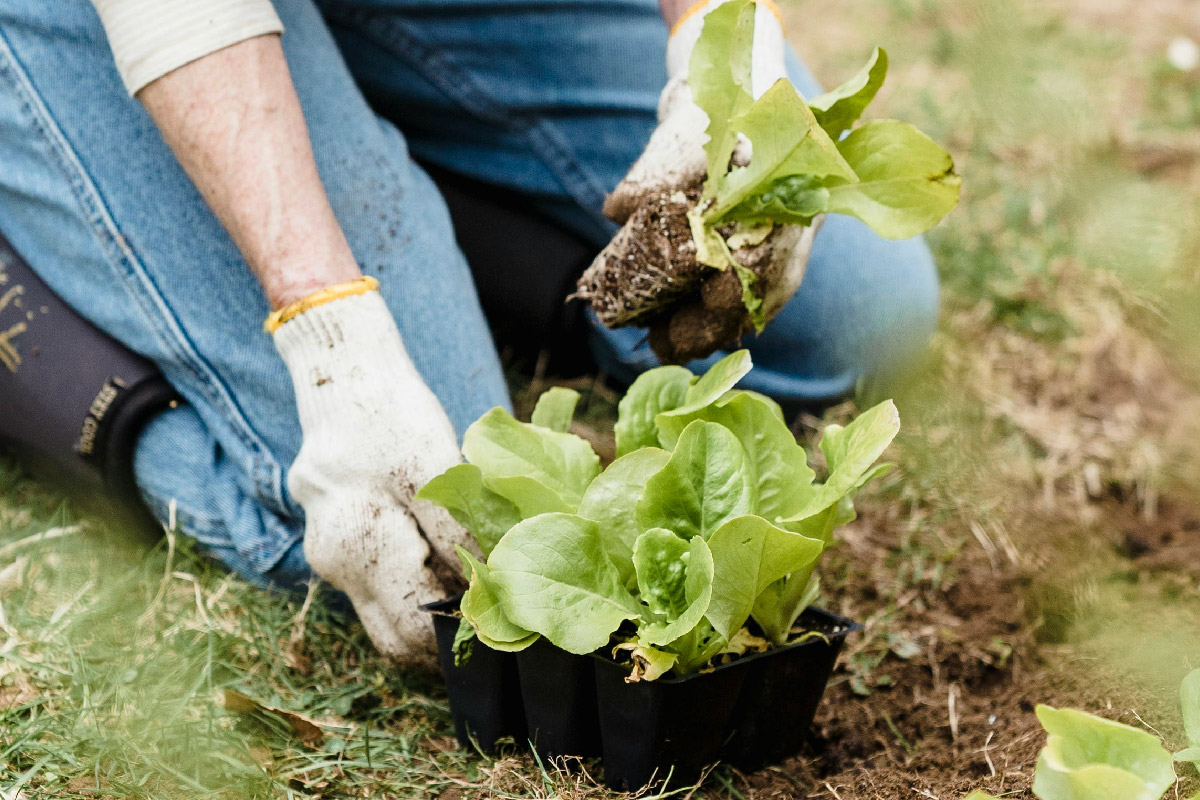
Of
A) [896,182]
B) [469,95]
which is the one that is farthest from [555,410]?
[469,95]

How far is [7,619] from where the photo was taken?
118 cm

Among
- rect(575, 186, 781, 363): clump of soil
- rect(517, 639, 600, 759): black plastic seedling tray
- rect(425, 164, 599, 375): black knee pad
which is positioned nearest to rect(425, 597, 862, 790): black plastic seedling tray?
rect(517, 639, 600, 759): black plastic seedling tray

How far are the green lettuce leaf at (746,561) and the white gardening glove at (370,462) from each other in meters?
0.38

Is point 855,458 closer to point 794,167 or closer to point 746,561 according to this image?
point 746,561

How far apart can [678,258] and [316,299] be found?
41 centimetres

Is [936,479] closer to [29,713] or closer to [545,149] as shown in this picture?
[545,149]

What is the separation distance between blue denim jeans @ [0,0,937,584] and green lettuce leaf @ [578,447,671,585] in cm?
36

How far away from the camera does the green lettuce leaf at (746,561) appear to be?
0.76 meters

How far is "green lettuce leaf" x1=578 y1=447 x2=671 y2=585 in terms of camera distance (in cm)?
86

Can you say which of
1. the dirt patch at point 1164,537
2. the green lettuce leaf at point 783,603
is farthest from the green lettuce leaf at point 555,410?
the dirt patch at point 1164,537

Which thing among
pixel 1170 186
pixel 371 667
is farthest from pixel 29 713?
pixel 1170 186

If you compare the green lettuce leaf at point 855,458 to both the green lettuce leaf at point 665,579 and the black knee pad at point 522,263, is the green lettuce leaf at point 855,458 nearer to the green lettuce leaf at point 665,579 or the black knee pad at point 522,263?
the green lettuce leaf at point 665,579

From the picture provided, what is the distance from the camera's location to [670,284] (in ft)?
3.45

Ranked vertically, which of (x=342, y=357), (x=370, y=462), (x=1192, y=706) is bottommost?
(x=1192, y=706)
